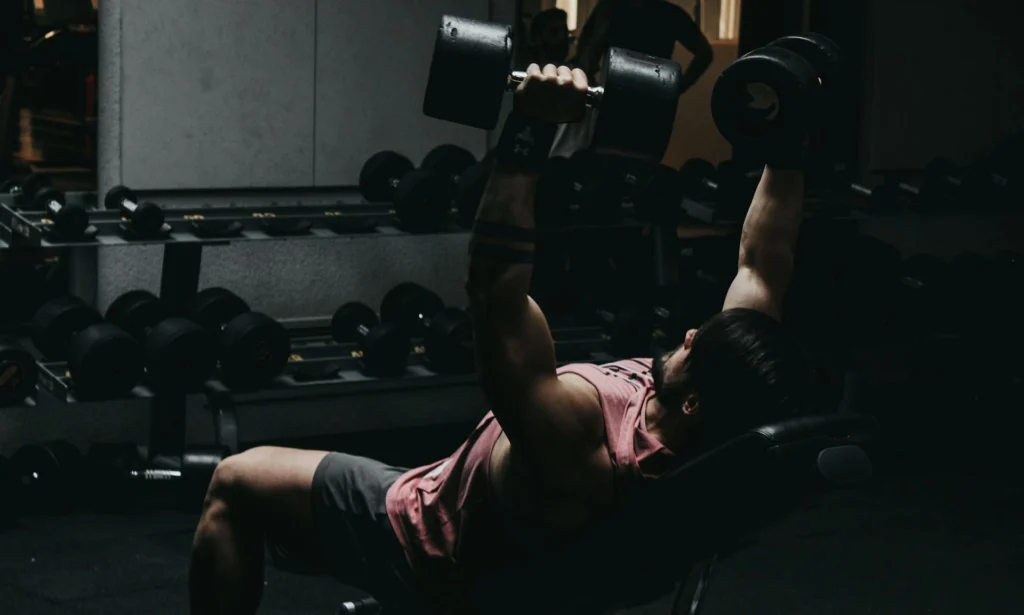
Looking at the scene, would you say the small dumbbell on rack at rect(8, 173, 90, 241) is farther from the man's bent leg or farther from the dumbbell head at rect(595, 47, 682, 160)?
the dumbbell head at rect(595, 47, 682, 160)

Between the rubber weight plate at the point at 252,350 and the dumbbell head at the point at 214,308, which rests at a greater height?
the dumbbell head at the point at 214,308

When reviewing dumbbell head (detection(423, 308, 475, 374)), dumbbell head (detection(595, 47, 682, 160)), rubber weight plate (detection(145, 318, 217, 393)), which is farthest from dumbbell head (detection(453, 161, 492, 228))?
A: dumbbell head (detection(595, 47, 682, 160))

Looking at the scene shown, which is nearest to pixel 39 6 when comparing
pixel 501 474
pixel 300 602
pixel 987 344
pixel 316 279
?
pixel 316 279

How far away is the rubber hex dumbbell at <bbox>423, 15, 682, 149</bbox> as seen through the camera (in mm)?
1817

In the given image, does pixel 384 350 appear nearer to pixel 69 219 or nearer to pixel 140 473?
pixel 140 473

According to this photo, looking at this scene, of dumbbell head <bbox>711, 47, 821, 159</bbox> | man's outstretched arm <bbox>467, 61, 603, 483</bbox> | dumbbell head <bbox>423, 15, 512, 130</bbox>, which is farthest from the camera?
dumbbell head <bbox>711, 47, 821, 159</bbox>

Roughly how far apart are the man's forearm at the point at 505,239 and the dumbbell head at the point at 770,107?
0.49m

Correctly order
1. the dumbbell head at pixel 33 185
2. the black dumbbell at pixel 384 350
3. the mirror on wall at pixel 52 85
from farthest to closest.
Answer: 1. the mirror on wall at pixel 52 85
2. the black dumbbell at pixel 384 350
3. the dumbbell head at pixel 33 185

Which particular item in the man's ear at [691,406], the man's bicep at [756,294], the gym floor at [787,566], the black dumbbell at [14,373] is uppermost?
the man's bicep at [756,294]

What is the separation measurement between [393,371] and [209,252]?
774 mm

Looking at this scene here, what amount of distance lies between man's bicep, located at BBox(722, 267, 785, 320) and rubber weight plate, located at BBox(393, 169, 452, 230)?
184cm

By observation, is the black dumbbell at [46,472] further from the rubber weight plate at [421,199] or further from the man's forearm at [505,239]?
the man's forearm at [505,239]

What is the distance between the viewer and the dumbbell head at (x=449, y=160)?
13.8 feet

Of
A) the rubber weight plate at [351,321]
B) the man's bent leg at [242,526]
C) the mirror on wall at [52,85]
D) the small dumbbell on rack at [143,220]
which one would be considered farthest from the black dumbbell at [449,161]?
the man's bent leg at [242,526]
